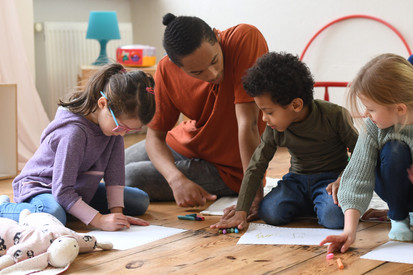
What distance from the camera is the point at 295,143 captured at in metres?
1.83

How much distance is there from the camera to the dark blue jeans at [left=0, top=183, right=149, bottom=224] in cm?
175

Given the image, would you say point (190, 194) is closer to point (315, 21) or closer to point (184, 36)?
point (184, 36)

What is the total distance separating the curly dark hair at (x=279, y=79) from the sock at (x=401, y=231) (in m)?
0.45

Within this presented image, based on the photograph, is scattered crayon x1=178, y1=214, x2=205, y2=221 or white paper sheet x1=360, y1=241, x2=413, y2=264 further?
scattered crayon x1=178, y1=214, x2=205, y2=221

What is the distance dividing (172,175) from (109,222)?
340 mm

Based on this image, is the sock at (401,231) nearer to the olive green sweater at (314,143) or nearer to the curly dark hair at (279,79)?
the olive green sweater at (314,143)

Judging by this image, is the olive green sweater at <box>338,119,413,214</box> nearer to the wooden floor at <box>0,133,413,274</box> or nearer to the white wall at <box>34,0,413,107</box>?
the wooden floor at <box>0,133,413,274</box>

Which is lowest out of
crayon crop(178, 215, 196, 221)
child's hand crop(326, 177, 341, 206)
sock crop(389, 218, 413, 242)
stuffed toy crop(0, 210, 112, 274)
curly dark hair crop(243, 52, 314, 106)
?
crayon crop(178, 215, 196, 221)

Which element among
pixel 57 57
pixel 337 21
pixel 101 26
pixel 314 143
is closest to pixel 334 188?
pixel 314 143

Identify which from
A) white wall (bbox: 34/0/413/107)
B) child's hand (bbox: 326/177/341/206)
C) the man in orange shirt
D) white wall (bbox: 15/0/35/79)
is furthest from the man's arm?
white wall (bbox: 15/0/35/79)

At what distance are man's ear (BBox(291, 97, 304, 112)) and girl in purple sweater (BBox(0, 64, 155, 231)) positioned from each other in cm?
43

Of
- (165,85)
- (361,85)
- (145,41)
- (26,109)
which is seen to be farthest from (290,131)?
(145,41)

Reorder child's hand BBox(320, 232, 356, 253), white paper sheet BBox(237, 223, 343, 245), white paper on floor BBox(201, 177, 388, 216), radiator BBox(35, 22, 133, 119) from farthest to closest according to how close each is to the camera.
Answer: radiator BBox(35, 22, 133, 119) → white paper on floor BBox(201, 177, 388, 216) → white paper sheet BBox(237, 223, 343, 245) → child's hand BBox(320, 232, 356, 253)

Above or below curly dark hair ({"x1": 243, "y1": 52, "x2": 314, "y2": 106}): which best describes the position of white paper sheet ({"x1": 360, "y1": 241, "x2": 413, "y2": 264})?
below
